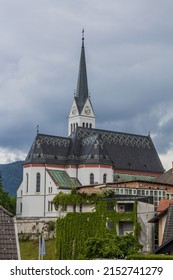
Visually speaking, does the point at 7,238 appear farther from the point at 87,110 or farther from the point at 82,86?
the point at 82,86

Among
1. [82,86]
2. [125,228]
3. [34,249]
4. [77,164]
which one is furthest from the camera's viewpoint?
[82,86]

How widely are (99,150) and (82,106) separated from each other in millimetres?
43635

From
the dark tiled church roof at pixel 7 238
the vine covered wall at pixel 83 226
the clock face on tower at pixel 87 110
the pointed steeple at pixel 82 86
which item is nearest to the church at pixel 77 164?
the vine covered wall at pixel 83 226

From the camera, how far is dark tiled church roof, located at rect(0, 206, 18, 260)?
11719 mm

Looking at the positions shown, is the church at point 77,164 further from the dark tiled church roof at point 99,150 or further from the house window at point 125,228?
the house window at point 125,228

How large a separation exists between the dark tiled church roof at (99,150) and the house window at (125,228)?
30.8 metres

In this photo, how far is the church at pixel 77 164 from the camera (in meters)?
93.4

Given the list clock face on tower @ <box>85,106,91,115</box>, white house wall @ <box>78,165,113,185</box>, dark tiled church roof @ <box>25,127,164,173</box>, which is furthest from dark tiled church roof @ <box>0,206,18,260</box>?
clock face on tower @ <box>85,106,91,115</box>

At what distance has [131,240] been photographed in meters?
48.4

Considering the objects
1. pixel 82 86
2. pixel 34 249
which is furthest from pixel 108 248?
pixel 82 86

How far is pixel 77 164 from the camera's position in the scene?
98375 millimetres

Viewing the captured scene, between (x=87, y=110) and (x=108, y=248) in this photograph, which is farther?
(x=87, y=110)
